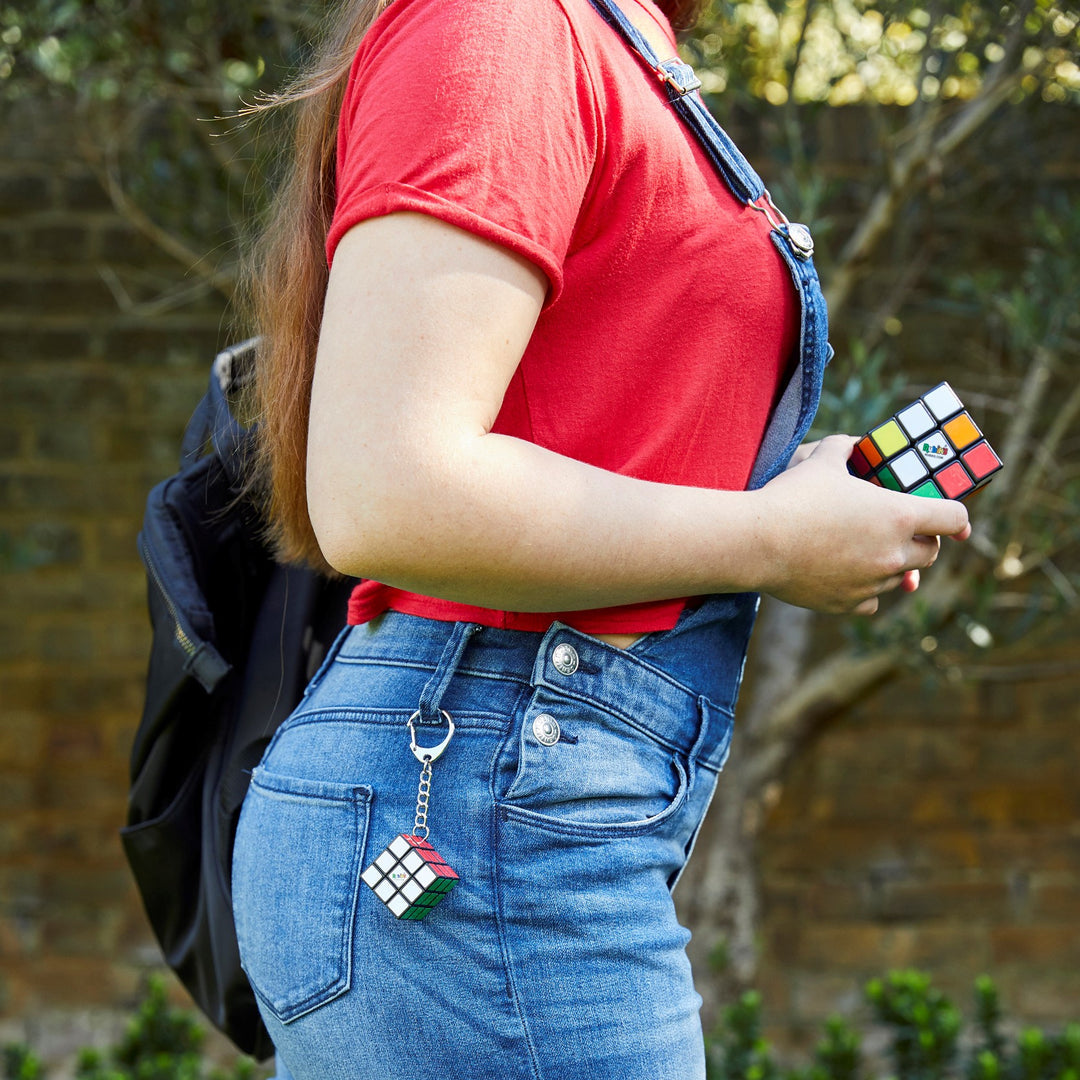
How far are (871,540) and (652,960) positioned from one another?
1.22 feet

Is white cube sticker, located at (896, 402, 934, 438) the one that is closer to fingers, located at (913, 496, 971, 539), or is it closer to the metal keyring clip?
fingers, located at (913, 496, 971, 539)

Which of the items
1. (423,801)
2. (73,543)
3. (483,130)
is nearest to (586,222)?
(483,130)

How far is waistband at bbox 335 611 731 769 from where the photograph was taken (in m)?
0.90

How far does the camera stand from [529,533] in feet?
2.62

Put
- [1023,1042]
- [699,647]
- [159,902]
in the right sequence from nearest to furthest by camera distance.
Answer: [699,647] → [159,902] → [1023,1042]

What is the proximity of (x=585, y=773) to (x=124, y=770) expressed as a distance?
3.91 m

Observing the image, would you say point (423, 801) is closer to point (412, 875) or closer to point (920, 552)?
point (412, 875)

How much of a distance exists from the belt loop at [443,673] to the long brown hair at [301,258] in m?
0.20

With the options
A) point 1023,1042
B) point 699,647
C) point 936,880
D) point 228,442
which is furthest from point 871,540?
point 936,880

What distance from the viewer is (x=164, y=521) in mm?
1295

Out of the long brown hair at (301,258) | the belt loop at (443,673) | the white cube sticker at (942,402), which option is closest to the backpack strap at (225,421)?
the long brown hair at (301,258)

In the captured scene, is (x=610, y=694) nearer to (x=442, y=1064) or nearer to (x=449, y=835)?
(x=449, y=835)

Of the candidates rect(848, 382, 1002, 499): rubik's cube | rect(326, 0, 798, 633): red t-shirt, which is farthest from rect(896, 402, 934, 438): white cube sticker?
rect(326, 0, 798, 633): red t-shirt

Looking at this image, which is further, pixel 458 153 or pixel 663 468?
pixel 663 468
